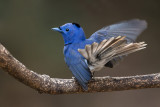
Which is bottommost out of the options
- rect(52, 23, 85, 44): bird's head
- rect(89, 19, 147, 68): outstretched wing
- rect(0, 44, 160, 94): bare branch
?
rect(0, 44, 160, 94): bare branch

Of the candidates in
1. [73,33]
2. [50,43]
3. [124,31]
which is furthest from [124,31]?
[50,43]

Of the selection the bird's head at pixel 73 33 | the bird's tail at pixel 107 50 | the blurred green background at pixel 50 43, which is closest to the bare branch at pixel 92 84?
the bird's tail at pixel 107 50

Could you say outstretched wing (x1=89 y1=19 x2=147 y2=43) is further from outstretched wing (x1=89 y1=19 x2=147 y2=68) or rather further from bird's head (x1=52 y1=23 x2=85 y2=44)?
bird's head (x1=52 y1=23 x2=85 y2=44)

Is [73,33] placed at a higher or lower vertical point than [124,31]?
higher

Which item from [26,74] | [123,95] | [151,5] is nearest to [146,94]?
[123,95]

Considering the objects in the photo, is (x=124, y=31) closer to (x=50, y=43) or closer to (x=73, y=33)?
(x=73, y=33)

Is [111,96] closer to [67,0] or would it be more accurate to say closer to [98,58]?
[67,0]

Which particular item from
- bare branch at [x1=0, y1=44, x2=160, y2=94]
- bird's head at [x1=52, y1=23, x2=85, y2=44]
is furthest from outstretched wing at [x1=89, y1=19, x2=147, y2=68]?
bare branch at [x1=0, y1=44, x2=160, y2=94]
